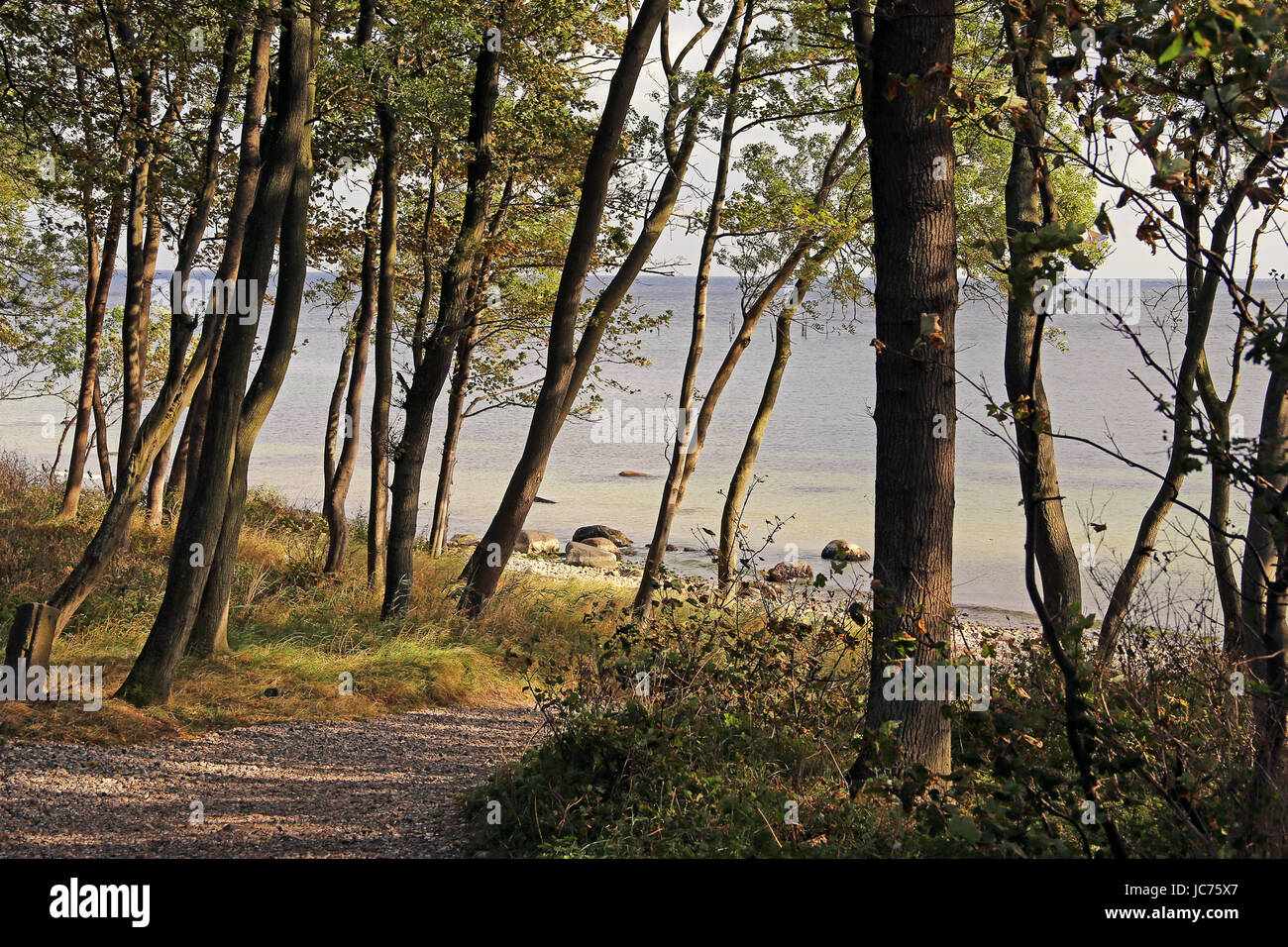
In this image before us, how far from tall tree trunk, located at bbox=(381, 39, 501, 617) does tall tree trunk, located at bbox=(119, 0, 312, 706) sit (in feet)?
10.9

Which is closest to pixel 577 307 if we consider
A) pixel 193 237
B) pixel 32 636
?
pixel 193 237

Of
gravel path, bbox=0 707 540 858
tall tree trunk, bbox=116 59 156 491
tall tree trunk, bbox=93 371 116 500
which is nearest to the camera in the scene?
gravel path, bbox=0 707 540 858

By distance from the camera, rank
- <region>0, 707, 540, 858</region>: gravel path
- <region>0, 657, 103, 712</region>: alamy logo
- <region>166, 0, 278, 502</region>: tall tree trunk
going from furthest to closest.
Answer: <region>166, 0, 278, 502</region>: tall tree trunk, <region>0, 657, 103, 712</region>: alamy logo, <region>0, 707, 540, 858</region>: gravel path

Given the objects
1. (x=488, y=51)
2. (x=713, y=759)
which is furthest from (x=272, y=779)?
(x=488, y=51)

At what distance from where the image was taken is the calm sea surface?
86.1 feet

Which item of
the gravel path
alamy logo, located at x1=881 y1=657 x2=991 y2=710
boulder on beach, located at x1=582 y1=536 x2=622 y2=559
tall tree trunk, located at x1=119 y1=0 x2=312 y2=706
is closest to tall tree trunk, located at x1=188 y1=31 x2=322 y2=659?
tall tree trunk, located at x1=119 y1=0 x2=312 y2=706

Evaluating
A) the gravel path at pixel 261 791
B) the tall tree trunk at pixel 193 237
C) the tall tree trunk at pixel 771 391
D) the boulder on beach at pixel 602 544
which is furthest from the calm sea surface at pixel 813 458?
the gravel path at pixel 261 791

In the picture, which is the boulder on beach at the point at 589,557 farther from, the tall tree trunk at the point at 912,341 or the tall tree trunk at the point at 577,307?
the tall tree trunk at the point at 912,341

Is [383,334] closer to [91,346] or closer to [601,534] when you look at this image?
[91,346]

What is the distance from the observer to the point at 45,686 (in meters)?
7.52

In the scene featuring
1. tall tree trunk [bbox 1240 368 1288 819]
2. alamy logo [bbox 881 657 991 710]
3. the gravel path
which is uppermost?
tall tree trunk [bbox 1240 368 1288 819]
